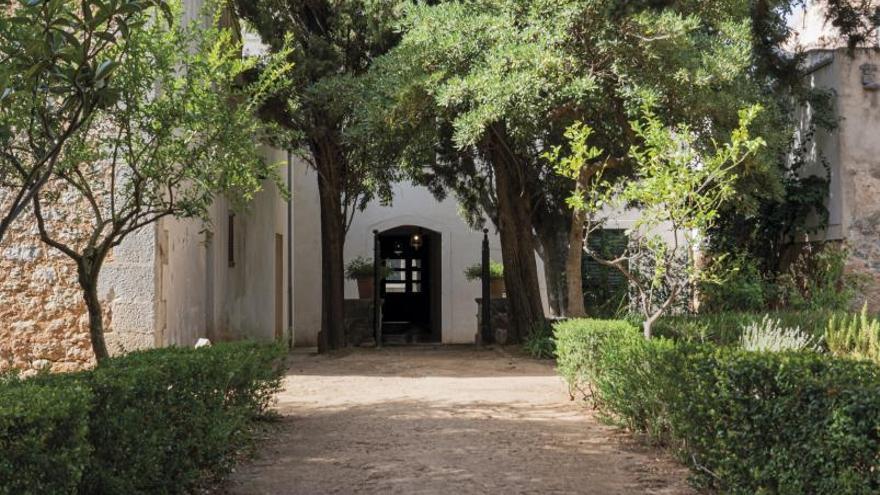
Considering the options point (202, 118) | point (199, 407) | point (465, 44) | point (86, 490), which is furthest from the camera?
point (465, 44)

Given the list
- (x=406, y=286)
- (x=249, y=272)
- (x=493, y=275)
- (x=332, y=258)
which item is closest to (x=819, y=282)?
(x=493, y=275)

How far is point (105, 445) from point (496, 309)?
1418 centimetres

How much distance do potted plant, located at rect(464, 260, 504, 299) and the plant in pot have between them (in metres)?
1.90

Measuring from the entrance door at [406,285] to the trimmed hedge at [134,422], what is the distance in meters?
15.6

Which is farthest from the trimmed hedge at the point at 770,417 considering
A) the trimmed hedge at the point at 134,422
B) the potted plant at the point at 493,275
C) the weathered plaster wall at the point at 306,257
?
the weathered plaster wall at the point at 306,257

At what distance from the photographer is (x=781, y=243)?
1568 cm

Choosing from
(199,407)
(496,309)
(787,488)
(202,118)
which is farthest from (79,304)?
(496,309)

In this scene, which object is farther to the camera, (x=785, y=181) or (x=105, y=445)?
(x=785, y=181)

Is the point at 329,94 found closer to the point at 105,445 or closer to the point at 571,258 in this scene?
the point at 571,258

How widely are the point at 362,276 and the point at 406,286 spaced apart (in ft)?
14.5

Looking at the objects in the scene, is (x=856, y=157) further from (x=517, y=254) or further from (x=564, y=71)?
(x=564, y=71)

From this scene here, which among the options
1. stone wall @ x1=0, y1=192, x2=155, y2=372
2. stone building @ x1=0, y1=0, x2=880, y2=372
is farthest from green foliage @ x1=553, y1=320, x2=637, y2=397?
stone wall @ x1=0, y1=192, x2=155, y2=372

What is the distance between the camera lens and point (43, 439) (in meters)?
3.57

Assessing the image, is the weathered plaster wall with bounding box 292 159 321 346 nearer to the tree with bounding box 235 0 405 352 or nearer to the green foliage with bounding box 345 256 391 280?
the green foliage with bounding box 345 256 391 280
